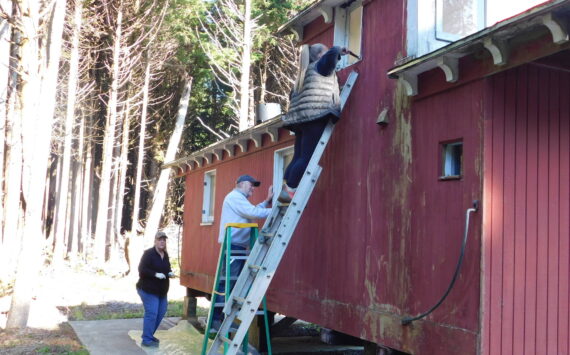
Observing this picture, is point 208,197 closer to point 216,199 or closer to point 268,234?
point 216,199

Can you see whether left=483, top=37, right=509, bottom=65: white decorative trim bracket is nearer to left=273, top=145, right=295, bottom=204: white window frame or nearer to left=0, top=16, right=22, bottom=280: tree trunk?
left=273, top=145, right=295, bottom=204: white window frame

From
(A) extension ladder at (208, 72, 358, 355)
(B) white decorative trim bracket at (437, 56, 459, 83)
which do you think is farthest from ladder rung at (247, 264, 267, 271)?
(B) white decorative trim bracket at (437, 56, 459, 83)

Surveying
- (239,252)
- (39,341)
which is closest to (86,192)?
(39,341)

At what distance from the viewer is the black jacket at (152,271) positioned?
946cm

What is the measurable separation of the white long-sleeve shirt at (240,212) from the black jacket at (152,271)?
1874mm

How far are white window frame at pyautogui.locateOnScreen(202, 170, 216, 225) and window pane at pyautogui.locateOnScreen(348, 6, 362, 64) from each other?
563 centimetres

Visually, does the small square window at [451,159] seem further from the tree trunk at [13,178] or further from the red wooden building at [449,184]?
the tree trunk at [13,178]

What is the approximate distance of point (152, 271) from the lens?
9.44 m

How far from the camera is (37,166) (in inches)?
487

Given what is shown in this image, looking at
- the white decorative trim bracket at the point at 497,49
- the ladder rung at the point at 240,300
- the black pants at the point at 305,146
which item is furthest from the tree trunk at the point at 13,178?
the white decorative trim bracket at the point at 497,49

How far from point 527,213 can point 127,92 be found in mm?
A: 23612

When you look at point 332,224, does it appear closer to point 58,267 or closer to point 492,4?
point 492,4

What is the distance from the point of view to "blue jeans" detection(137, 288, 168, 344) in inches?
379

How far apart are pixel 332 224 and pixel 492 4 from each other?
3200 mm
